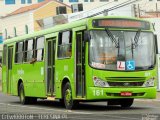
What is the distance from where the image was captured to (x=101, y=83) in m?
19.9

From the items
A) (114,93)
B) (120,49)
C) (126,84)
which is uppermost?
(120,49)

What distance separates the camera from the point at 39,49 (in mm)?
24312

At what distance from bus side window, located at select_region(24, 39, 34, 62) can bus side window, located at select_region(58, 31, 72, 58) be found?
332 centimetres

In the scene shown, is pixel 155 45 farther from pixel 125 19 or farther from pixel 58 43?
pixel 58 43

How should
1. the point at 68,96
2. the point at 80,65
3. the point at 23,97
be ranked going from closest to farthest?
the point at 80,65 < the point at 68,96 < the point at 23,97

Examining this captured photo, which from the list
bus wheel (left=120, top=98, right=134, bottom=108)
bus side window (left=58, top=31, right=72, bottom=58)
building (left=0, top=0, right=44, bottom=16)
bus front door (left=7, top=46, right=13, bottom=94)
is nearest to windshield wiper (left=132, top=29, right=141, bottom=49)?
bus side window (left=58, top=31, right=72, bottom=58)

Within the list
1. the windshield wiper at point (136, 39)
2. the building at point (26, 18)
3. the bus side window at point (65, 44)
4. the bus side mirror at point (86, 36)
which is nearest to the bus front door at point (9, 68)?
the bus side window at point (65, 44)

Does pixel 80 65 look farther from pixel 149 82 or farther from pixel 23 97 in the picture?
pixel 23 97

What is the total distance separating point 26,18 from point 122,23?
65.5 m

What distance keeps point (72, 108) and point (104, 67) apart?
6.74 feet

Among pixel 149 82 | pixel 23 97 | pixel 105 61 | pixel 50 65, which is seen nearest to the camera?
pixel 105 61

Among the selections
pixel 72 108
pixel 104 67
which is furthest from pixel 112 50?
pixel 72 108

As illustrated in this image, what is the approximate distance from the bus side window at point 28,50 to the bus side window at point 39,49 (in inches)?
28.2

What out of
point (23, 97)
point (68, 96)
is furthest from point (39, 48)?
point (68, 96)
